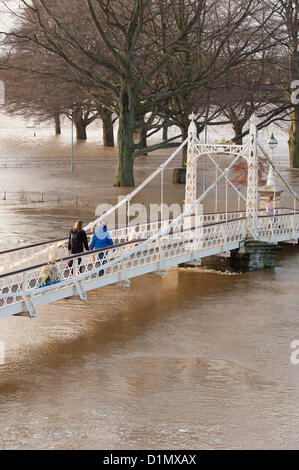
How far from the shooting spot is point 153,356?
59.4 ft

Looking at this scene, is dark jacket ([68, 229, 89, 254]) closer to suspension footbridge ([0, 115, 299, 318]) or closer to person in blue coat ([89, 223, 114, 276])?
suspension footbridge ([0, 115, 299, 318])

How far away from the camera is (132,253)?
69.7 feet

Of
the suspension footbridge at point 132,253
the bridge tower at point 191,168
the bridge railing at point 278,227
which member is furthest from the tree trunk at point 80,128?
the bridge tower at point 191,168

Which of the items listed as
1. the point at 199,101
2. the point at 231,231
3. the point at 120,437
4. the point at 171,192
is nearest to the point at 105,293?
the point at 231,231

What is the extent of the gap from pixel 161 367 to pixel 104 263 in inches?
170

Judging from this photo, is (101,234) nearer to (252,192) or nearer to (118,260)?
(118,260)

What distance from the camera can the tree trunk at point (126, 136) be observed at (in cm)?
4372

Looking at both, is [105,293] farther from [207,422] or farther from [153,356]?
[207,422]

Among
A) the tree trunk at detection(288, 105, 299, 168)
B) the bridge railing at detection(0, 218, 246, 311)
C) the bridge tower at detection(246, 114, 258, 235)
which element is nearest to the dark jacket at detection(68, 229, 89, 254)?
the bridge railing at detection(0, 218, 246, 311)

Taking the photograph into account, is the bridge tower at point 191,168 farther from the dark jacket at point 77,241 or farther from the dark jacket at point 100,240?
the dark jacket at point 77,241

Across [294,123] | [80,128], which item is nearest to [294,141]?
[294,123]

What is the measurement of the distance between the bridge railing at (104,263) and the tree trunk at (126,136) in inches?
685

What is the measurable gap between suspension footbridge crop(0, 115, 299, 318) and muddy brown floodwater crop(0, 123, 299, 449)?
102cm
